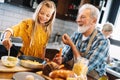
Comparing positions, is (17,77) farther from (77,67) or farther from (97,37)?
(97,37)

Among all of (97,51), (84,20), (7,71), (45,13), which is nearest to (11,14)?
(45,13)

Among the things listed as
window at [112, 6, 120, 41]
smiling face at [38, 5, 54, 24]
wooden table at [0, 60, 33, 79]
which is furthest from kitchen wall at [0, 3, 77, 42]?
wooden table at [0, 60, 33, 79]

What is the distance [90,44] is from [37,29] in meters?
0.66

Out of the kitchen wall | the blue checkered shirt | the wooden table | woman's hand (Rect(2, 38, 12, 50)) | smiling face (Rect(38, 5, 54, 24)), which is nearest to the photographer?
the wooden table

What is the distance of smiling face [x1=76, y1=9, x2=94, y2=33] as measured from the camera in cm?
207

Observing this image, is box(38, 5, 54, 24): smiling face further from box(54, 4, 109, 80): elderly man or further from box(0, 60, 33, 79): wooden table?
box(0, 60, 33, 79): wooden table

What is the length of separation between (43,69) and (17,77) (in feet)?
1.00

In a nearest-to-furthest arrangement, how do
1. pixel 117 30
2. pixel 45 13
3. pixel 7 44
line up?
pixel 7 44 → pixel 45 13 → pixel 117 30

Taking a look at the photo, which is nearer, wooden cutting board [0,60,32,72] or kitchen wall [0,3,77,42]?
wooden cutting board [0,60,32,72]

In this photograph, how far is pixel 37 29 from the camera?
238cm

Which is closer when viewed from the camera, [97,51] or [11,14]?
[97,51]

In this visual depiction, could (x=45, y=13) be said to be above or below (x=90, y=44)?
above

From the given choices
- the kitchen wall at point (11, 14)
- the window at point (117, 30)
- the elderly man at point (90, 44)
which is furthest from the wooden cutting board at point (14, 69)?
the window at point (117, 30)

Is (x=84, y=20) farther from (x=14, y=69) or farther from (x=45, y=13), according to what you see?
(x=14, y=69)
